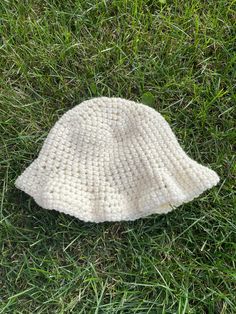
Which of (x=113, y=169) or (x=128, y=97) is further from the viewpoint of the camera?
(x=128, y=97)

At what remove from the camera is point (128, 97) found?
4.41ft

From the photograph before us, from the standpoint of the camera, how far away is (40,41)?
1377 millimetres

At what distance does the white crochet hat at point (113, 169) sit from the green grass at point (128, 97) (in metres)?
0.06

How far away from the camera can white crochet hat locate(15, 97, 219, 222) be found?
3.86 feet

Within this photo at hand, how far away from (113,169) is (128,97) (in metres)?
0.23

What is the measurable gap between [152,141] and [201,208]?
208 millimetres

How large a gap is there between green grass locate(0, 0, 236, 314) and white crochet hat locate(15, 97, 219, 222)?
0.21 feet

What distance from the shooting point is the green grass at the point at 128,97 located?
118cm

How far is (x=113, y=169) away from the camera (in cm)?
122

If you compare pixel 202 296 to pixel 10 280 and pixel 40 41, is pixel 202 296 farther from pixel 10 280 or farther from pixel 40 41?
pixel 40 41

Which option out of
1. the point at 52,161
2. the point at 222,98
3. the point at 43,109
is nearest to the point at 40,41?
the point at 43,109

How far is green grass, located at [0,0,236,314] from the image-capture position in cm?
118

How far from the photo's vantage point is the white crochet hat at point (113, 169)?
118cm

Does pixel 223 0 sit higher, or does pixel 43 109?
pixel 223 0
